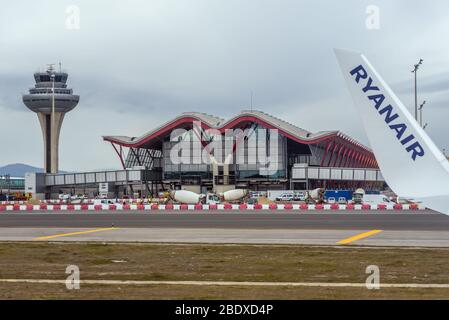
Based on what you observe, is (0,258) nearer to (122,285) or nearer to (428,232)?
(122,285)

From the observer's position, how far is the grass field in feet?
48.2

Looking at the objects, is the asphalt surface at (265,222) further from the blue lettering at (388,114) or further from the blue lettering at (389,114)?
the blue lettering at (388,114)

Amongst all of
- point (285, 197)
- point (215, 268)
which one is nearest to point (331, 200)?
point (285, 197)

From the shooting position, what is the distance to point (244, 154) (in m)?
134

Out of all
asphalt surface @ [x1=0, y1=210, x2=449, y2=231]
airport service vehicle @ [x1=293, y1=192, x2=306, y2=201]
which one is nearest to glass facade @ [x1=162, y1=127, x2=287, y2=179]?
airport service vehicle @ [x1=293, y1=192, x2=306, y2=201]

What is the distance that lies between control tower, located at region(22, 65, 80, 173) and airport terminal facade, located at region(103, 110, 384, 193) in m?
40.8

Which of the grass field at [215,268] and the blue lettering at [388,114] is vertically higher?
the blue lettering at [388,114]

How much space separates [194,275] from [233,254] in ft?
16.2

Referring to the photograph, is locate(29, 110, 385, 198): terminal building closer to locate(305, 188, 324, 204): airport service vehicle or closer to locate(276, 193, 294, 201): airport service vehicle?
locate(276, 193, 294, 201): airport service vehicle

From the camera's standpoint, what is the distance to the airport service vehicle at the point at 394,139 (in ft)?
47.3

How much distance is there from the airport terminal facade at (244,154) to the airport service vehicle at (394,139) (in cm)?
10892

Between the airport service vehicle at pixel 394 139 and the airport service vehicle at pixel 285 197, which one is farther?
the airport service vehicle at pixel 285 197

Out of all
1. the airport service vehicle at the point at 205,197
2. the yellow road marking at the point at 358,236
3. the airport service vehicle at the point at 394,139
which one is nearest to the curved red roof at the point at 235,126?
the airport service vehicle at the point at 205,197
